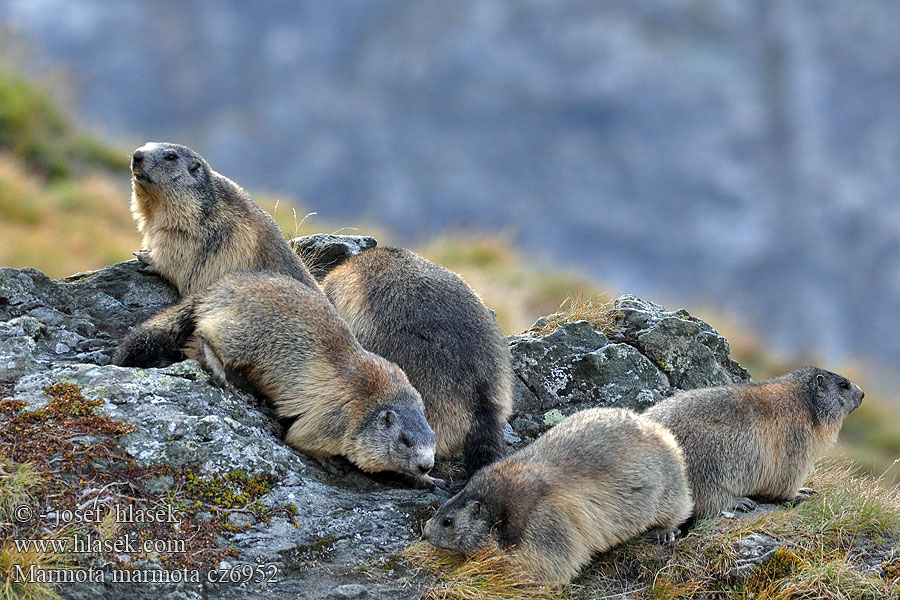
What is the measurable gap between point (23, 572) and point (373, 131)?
131ft

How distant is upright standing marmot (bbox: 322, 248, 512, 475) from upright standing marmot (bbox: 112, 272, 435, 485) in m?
0.34

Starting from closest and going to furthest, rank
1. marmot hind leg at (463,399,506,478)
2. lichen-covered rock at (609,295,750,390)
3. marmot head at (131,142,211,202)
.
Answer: marmot hind leg at (463,399,506,478) < marmot head at (131,142,211,202) < lichen-covered rock at (609,295,750,390)

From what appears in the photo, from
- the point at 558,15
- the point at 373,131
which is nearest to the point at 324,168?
the point at 373,131

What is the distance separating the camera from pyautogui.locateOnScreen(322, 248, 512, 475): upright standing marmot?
657 cm

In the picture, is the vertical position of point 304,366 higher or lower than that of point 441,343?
lower

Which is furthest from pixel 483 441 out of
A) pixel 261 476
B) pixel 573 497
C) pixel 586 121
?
pixel 586 121

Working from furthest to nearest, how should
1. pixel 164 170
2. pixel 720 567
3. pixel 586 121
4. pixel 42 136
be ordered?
1. pixel 586 121
2. pixel 42 136
3. pixel 164 170
4. pixel 720 567

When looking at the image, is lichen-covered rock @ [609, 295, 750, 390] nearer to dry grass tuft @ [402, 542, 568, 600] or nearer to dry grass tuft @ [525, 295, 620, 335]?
dry grass tuft @ [525, 295, 620, 335]

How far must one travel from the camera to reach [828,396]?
7.34m

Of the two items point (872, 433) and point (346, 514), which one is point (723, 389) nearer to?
point (346, 514)

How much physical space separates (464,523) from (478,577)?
0.36 metres

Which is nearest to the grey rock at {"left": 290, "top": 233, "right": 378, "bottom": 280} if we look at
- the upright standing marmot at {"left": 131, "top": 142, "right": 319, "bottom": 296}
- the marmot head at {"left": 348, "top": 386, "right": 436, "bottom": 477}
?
the upright standing marmot at {"left": 131, "top": 142, "right": 319, "bottom": 296}

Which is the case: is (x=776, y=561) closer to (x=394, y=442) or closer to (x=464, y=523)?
(x=464, y=523)

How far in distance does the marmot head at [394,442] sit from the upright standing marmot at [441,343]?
49 centimetres
